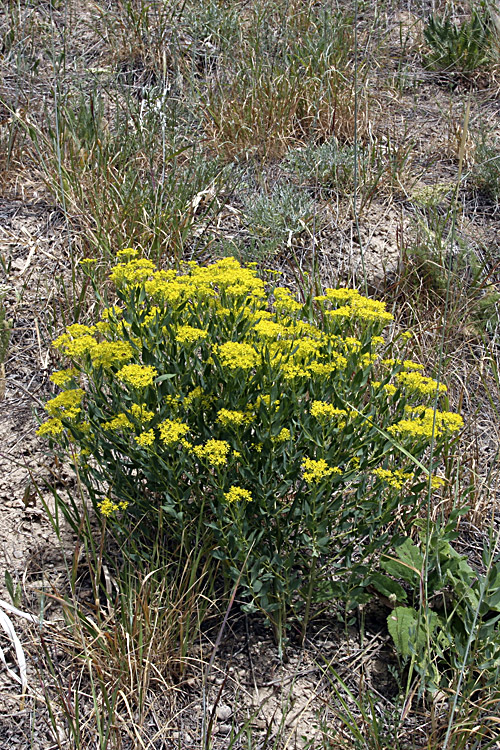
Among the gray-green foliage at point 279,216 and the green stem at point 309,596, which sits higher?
the gray-green foliage at point 279,216

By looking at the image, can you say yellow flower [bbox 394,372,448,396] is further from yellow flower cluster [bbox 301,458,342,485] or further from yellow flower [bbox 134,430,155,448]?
yellow flower [bbox 134,430,155,448]

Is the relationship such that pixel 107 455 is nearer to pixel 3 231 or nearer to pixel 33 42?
pixel 3 231

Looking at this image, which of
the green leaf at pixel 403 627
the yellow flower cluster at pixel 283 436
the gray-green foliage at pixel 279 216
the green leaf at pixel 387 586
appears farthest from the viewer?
the gray-green foliage at pixel 279 216

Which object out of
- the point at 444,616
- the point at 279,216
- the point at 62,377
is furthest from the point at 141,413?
the point at 279,216

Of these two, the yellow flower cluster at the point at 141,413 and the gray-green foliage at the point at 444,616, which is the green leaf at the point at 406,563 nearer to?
the gray-green foliage at the point at 444,616

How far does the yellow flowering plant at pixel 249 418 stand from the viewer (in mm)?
1993

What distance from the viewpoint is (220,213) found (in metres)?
4.06

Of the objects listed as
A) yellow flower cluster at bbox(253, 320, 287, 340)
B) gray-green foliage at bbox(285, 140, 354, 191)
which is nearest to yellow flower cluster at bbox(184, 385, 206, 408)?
yellow flower cluster at bbox(253, 320, 287, 340)

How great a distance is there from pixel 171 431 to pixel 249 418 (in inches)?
9.3

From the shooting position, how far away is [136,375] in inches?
76.2

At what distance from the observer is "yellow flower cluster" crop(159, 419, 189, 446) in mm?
1920

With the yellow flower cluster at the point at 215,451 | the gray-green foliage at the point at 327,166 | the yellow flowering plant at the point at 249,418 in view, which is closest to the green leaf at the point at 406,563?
the yellow flowering plant at the point at 249,418

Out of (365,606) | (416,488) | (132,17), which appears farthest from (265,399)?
(132,17)

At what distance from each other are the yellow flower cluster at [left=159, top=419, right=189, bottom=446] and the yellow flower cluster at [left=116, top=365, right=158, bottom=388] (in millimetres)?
130
